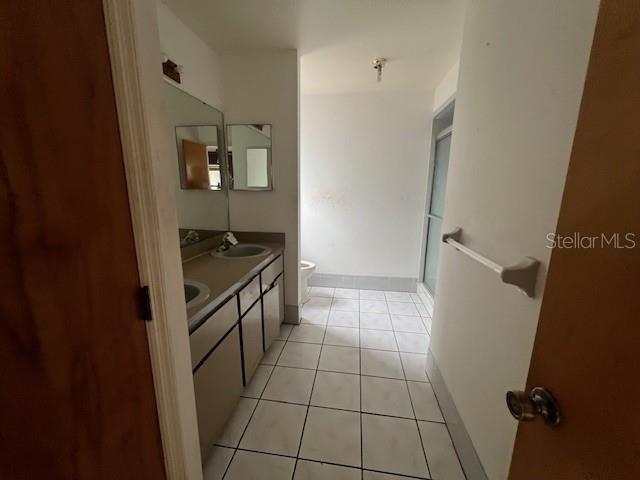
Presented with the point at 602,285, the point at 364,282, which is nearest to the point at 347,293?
the point at 364,282

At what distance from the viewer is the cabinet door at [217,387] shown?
113 centimetres

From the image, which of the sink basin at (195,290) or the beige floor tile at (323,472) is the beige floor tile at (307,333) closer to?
the beige floor tile at (323,472)

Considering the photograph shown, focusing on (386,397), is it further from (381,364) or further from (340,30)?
(340,30)

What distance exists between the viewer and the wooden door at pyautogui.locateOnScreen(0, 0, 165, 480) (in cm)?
39

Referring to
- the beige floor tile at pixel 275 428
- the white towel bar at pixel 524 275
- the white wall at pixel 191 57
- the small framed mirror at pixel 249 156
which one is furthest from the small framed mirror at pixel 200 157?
the white towel bar at pixel 524 275

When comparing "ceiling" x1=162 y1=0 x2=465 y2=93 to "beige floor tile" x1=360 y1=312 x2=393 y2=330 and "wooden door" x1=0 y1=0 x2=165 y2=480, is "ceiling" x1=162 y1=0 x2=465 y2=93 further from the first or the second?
"beige floor tile" x1=360 y1=312 x2=393 y2=330

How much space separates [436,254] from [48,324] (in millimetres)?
3157

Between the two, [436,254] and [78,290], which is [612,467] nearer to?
[78,290]

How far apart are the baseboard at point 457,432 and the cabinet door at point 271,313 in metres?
1.21

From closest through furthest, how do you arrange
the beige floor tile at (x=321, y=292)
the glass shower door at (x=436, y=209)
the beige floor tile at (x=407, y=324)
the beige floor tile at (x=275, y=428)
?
the beige floor tile at (x=275, y=428) < the beige floor tile at (x=407, y=324) < the glass shower door at (x=436, y=209) < the beige floor tile at (x=321, y=292)

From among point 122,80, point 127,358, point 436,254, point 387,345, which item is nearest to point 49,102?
point 122,80

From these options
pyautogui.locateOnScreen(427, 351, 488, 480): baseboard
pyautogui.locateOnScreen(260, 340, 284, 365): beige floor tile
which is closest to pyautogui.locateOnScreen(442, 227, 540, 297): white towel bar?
pyautogui.locateOnScreen(427, 351, 488, 480): baseboard

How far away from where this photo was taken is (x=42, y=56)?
425 millimetres

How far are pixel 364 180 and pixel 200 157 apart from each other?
189 cm
